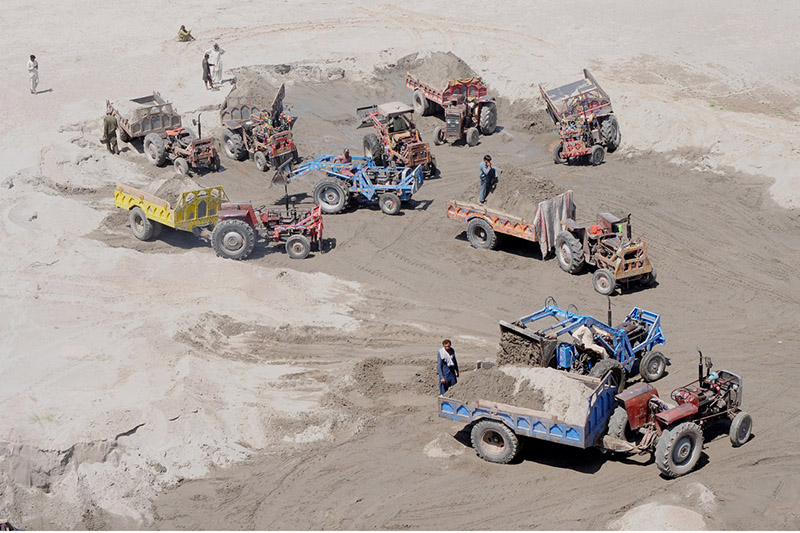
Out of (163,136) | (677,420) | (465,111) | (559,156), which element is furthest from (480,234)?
(163,136)

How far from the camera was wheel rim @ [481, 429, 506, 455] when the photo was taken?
1528 centimetres

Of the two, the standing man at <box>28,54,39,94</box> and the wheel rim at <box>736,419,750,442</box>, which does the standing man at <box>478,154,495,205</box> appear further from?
the standing man at <box>28,54,39,94</box>

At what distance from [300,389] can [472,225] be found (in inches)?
294

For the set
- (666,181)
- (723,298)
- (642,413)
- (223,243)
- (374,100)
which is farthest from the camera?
(374,100)

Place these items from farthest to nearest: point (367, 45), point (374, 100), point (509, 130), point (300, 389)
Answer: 1. point (367, 45)
2. point (374, 100)
3. point (509, 130)
4. point (300, 389)

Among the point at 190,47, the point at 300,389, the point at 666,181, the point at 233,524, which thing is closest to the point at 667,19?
the point at 666,181

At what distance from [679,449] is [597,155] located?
49.7 feet

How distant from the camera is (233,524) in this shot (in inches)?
556

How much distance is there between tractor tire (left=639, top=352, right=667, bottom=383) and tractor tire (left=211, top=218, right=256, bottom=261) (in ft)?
31.9

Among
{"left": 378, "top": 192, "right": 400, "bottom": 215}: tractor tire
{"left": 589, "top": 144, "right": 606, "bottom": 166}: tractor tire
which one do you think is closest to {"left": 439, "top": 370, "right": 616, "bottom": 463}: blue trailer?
{"left": 378, "top": 192, "right": 400, "bottom": 215}: tractor tire

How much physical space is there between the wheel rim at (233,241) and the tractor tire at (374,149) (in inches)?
227

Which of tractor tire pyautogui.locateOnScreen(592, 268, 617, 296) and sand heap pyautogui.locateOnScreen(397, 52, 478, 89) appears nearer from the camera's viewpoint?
tractor tire pyautogui.locateOnScreen(592, 268, 617, 296)

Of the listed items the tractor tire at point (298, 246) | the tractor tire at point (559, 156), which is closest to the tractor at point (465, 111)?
the tractor tire at point (559, 156)

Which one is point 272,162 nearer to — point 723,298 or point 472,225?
point 472,225
